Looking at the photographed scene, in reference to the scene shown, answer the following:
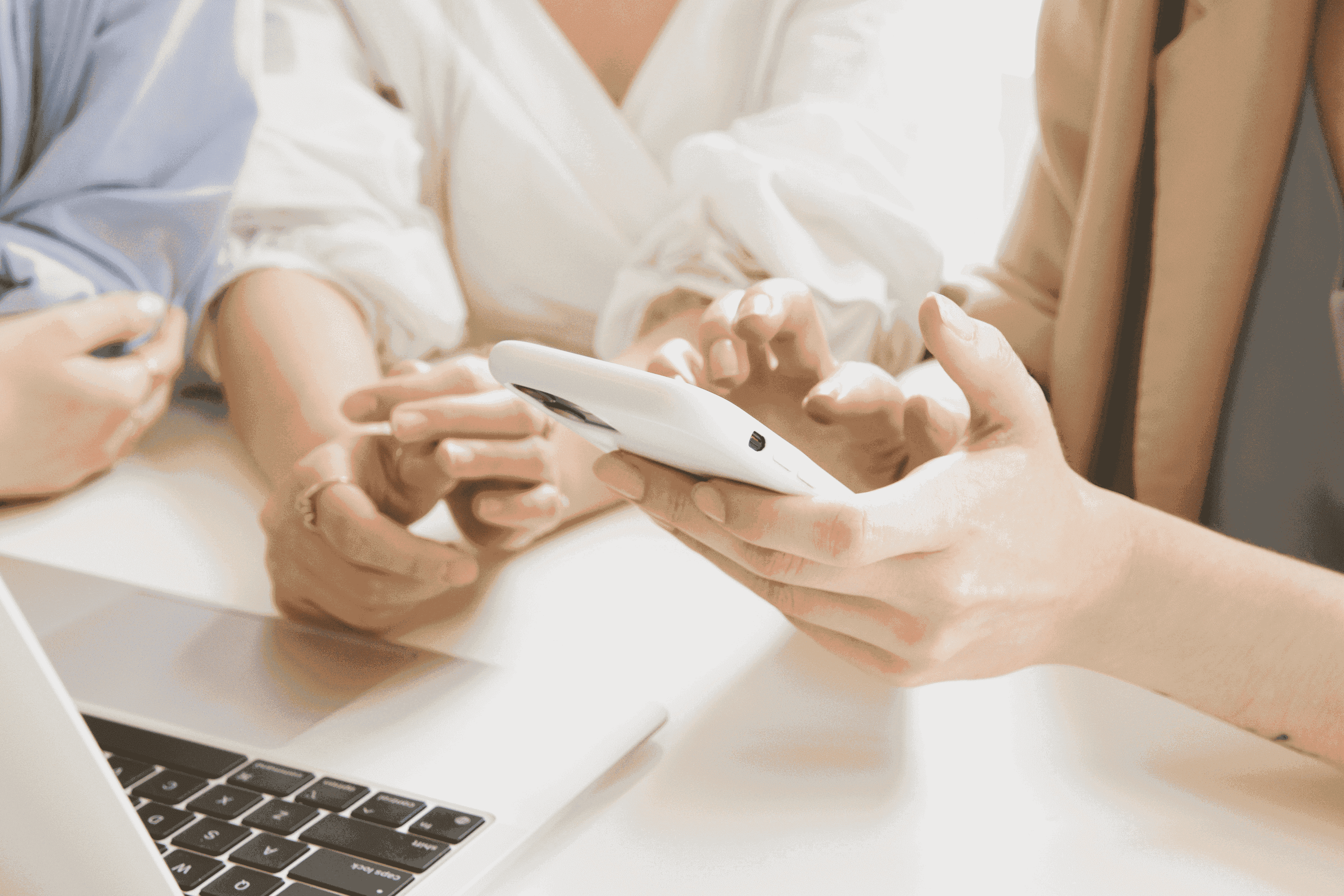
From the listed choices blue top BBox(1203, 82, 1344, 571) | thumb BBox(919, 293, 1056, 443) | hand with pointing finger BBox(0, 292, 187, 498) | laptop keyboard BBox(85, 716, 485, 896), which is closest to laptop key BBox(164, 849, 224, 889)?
laptop keyboard BBox(85, 716, 485, 896)

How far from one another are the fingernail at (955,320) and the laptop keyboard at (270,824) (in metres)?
0.22

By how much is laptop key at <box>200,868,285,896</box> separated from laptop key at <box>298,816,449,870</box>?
19 mm

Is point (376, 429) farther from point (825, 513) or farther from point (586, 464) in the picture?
point (825, 513)

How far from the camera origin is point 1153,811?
0.37m

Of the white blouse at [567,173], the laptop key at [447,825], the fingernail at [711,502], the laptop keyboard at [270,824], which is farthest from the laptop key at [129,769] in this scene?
the white blouse at [567,173]

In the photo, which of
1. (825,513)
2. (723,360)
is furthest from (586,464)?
(825,513)

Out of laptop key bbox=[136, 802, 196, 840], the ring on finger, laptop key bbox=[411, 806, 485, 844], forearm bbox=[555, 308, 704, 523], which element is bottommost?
forearm bbox=[555, 308, 704, 523]

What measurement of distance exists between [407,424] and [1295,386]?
440 mm

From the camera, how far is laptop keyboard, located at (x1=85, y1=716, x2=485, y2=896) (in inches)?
12.1

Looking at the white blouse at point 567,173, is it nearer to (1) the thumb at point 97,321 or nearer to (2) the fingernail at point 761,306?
(1) the thumb at point 97,321

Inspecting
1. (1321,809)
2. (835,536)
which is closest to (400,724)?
(835,536)

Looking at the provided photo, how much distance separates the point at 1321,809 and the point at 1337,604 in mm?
79

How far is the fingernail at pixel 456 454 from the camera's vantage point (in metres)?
0.45

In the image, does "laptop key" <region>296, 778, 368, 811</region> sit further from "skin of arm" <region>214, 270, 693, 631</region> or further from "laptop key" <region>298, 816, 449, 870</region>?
"skin of arm" <region>214, 270, 693, 631</region>
